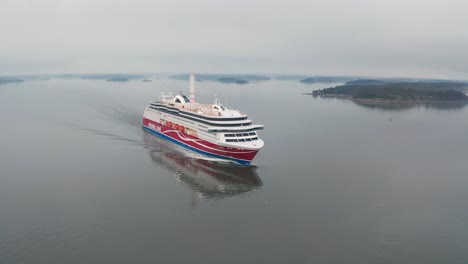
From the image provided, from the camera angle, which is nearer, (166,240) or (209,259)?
(209,259)

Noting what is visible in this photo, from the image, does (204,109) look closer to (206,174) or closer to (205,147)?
(205,147)

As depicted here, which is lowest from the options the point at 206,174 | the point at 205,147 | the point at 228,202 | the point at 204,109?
the point at 228,202

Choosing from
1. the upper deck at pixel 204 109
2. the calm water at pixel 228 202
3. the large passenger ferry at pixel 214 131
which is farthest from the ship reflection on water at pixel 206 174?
the upper deck at pixel 204 109

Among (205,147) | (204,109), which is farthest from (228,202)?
(204,109)

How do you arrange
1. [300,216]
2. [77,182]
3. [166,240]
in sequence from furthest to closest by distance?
[77,182]
[300,216]
[166,240]

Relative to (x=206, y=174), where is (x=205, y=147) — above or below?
above

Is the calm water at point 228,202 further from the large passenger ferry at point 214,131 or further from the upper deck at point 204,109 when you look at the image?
the upper deck at point 204,109

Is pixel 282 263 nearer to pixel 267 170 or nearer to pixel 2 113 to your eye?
pixel 267 170

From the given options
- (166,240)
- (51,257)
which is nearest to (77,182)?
(51,257)
